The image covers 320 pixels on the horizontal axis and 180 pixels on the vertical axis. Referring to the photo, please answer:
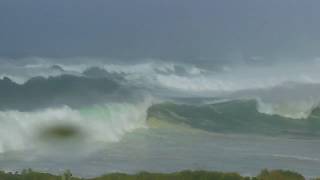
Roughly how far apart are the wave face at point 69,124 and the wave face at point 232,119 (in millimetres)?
1127

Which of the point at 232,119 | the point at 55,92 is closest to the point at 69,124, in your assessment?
the point at 55,92

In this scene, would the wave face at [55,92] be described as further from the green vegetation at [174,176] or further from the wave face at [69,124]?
the green vegetation at [174,176]

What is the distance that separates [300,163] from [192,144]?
4.46 m

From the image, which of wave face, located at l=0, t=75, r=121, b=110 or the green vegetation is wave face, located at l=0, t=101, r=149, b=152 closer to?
wave face, located at l=0, t=75, r=121, b=110

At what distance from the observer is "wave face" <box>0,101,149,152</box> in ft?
105

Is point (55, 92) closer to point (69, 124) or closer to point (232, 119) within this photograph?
point (69, 124)

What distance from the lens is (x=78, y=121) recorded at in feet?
123

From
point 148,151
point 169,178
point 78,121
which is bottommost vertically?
point 169,178

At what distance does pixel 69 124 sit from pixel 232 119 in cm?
740

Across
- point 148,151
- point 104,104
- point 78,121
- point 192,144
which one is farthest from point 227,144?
point 104,104

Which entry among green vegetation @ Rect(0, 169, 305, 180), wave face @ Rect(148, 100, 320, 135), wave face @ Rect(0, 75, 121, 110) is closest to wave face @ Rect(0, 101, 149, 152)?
wave face @ Rect(0, 75, 121, 110)

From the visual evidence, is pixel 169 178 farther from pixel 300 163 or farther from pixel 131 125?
pixel 131 125

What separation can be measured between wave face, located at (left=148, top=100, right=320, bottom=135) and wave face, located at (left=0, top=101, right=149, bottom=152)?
1.13 meters

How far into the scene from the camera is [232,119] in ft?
135
